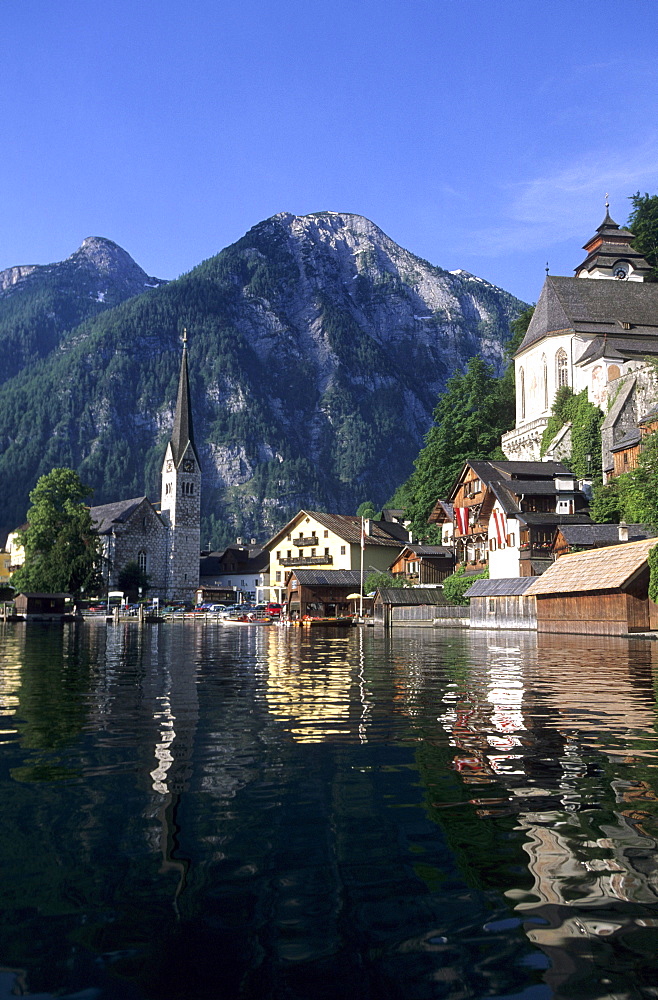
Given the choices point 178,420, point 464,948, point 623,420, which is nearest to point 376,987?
point 464,948

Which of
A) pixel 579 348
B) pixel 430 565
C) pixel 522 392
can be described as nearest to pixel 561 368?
pixel 579 348

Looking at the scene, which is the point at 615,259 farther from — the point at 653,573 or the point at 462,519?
the point at 653,573

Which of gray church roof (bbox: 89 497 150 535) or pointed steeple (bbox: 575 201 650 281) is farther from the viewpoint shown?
Answer: gray church roof (bbox: 89 497 150 535)

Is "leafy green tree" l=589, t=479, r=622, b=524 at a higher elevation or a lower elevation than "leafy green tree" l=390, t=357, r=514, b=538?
lower

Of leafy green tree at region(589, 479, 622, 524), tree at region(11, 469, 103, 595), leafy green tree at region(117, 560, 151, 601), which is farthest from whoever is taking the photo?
leafy green tree at region(117, 560, 151, 601)

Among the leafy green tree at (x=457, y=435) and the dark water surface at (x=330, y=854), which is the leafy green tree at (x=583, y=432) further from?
the dark water surface at (x=330, y=854)

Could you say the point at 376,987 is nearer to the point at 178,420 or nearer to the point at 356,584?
the point at 356,584

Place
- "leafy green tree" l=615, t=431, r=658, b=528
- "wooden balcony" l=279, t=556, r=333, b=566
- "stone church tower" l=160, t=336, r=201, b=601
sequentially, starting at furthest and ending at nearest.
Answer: "stone church tower" l=160, t=336, r=201, b=601 → "wooden balcony" l=279, t=556, r=333, b=566 → "leafy green tree" l=615, t=431, r=658, b=528

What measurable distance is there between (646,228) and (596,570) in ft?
219

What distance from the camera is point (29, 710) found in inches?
540

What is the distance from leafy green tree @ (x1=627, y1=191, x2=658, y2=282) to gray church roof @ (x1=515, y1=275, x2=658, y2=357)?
40.8 ft

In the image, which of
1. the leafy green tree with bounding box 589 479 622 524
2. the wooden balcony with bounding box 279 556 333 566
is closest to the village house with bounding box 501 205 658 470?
the leafy green tree with bounding box 589 479 622 524

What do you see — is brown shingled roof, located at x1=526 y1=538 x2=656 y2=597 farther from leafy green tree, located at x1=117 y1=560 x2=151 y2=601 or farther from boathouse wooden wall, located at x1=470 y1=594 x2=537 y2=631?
leafy green tree, located at x1=117 y1=560 x2=151 y2=601

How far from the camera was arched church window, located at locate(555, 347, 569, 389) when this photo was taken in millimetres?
75938
